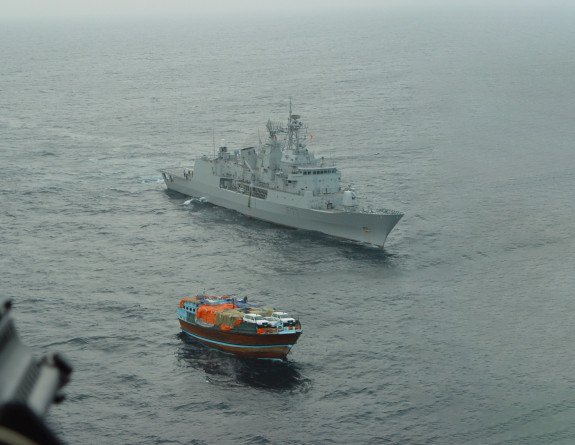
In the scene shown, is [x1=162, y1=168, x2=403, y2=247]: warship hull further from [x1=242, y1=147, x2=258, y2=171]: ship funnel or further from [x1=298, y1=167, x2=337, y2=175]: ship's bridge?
[x1=242, y1=147, x2=258, y2=171]: ship funnel

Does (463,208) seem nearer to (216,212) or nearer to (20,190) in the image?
(216,212)

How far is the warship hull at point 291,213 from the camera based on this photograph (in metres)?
91.6

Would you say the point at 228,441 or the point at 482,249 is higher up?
the point at 482,249

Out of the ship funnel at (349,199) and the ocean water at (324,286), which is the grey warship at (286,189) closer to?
the ship funnel at (349,199)

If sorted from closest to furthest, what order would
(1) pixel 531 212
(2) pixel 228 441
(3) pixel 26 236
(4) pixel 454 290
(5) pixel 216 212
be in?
(2) pixel 228 441 < (4) pixel 454 290 < (3) pixel 26 236 < (1) pixel 531 212 < (5) pixel 216 212

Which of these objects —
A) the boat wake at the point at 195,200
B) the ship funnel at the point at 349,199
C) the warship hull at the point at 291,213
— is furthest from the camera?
the boat wake at the point at 195,200

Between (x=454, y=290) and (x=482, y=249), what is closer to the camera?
(x=454, y=290)

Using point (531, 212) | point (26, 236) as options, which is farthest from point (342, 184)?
point (26, 236)

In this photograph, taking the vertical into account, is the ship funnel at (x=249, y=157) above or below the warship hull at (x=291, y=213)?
above

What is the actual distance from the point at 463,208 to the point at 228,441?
59.0m

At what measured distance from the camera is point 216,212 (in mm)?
109125

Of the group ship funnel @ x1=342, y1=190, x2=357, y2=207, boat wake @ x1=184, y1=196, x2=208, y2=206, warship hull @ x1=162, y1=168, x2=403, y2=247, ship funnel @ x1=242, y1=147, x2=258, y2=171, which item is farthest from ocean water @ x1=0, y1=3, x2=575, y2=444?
ship funnel @ x1=242, y1=147, x2=258, y2=171

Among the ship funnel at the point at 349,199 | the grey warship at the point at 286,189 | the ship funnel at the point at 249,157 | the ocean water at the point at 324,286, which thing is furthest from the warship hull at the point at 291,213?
the ship funnel at the point at 249,157

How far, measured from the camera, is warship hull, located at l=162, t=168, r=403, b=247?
3607 inches
